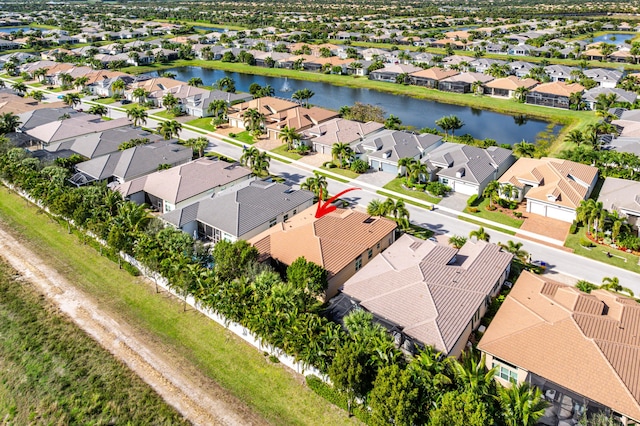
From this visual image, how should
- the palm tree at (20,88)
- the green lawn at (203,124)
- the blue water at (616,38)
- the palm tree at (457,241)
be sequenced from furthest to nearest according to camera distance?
the blue water at (616,38), the palm tree at (20,88), the green lawn at (203,124), the palm tree at (457,241)

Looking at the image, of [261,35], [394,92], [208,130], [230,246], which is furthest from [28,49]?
[230,246]

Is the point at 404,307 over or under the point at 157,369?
over

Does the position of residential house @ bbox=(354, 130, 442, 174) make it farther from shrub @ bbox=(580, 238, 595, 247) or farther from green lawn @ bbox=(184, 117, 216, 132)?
green lawn @ bbox=(184, 117, 216, 132)

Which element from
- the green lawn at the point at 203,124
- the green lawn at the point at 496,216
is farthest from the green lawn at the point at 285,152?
the green lawn at the point at 496,216

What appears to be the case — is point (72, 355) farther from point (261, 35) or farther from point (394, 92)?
point (261, 35)

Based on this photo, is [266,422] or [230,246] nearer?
[266,422]

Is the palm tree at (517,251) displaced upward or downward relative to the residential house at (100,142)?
upward

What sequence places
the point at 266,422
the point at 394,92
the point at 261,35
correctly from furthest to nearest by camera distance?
the point at 261,35
the point at 394,92
the point at 266,422

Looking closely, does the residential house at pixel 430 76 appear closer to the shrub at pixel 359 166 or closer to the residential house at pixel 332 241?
the shrub at pixel 359 166
